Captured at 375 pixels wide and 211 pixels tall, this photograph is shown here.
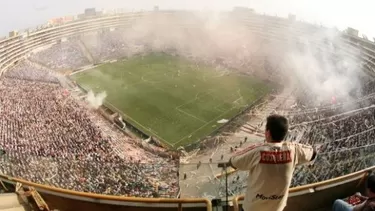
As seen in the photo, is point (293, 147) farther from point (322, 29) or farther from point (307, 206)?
point (322, 29)

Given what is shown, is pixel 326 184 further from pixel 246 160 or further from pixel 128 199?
pixel 128 199

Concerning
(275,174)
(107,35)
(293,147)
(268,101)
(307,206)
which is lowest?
(307,206)

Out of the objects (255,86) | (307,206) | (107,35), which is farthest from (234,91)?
(307,206)

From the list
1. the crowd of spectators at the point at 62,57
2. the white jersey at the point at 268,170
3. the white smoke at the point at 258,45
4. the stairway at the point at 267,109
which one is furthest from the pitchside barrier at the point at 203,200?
the crowd of spectators at the point at 62,57

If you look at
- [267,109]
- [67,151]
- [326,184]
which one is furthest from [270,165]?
[267,109]

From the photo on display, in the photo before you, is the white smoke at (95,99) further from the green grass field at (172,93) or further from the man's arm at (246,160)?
the man's arm at (246,160)
